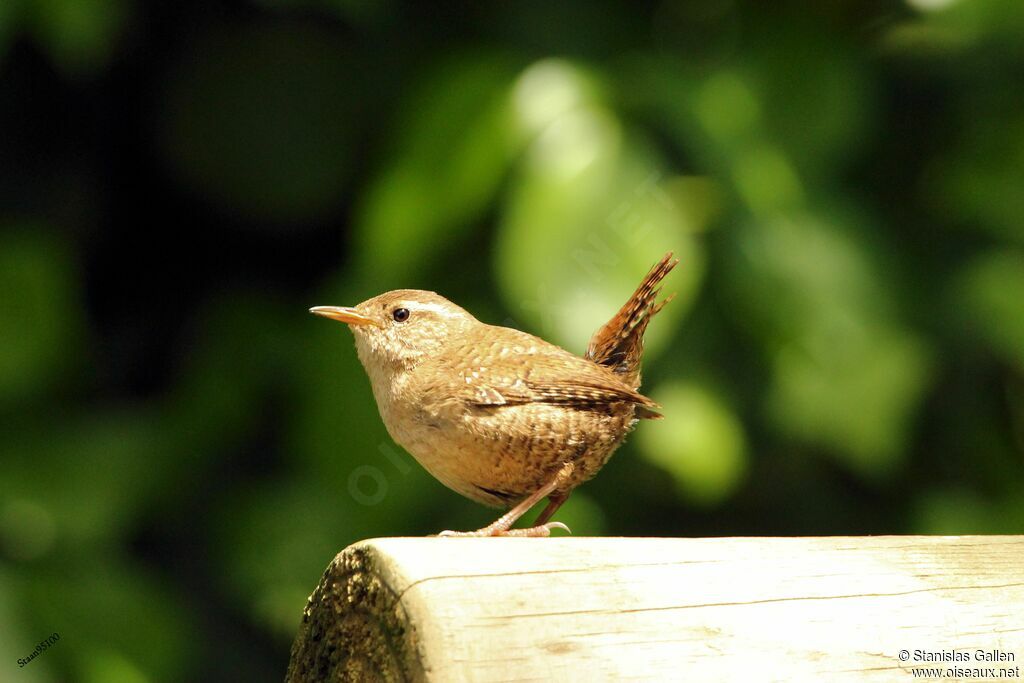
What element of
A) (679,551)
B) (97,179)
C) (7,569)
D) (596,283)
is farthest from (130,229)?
(679,551)

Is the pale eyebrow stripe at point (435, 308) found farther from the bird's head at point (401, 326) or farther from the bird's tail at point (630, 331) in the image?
the bird's tail at point (630, 331)

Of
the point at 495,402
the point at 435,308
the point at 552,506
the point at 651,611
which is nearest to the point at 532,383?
the point at 495,402

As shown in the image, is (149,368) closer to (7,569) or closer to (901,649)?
(7,569)

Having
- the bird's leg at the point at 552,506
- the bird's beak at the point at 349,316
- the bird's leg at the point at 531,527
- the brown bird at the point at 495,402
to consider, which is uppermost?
the bird's beak at the point at 349,316

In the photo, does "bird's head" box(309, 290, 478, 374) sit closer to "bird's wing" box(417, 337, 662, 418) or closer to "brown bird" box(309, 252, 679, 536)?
"brown bird" box(309, 252, 679, 536)

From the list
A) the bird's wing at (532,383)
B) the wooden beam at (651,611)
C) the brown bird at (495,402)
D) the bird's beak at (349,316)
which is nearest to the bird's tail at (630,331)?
the brown bird at (495,402)

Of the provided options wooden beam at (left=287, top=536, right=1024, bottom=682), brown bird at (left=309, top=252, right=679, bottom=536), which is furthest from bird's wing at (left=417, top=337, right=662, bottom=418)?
wooden beam at (left=287, top=536, right=1024, bottom=682)

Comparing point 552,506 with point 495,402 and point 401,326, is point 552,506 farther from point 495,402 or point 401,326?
point 401,326
